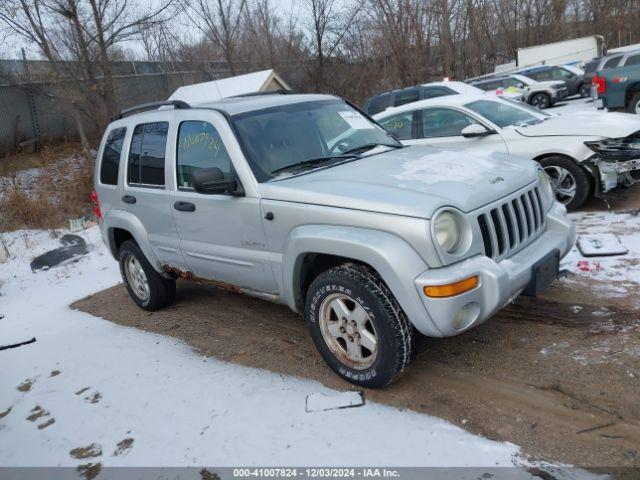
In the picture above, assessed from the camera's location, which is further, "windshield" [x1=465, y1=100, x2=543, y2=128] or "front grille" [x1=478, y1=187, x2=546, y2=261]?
"windshield" [x1=465, y1=100, x2=543, y2=128]

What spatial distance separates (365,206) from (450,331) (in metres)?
0.86

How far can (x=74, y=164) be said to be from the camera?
1633 centimetres

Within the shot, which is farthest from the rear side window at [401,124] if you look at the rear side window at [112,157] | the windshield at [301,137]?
the rear side window at [112,157]

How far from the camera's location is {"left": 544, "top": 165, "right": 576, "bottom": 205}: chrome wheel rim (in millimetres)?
6531

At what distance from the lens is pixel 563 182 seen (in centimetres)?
663

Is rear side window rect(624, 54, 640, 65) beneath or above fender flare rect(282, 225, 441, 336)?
above

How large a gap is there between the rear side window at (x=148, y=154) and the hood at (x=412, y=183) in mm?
1395

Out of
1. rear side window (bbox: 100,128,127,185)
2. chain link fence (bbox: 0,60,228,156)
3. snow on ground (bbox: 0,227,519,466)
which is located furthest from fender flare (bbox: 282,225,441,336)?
chain link fence (bbox: 0,60,228,156)

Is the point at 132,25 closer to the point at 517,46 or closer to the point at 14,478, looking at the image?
the point at 14,478

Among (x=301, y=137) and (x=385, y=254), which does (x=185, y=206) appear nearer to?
(x=301, y=137)

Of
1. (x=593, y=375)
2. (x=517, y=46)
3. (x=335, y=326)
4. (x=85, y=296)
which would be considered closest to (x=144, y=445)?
(x=335, y=326)

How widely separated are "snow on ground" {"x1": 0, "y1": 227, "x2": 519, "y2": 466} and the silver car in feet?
1.43

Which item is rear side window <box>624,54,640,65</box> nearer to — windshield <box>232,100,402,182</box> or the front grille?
windshield <box>232,100,402,182</box>

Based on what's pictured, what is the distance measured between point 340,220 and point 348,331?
2.37ft
